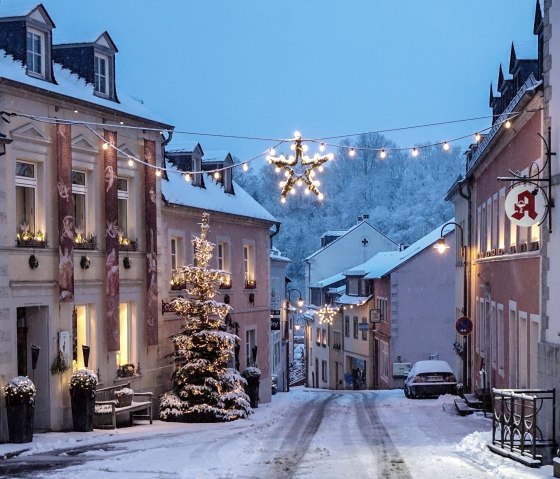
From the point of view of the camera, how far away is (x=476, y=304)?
28.7 meters

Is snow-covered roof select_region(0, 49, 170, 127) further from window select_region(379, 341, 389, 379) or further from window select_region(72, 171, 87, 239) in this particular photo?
window select_region(379, 341, 389, 379)

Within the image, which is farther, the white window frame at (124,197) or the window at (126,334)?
the white window frame at (124,197)

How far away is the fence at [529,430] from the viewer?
41.5 feet

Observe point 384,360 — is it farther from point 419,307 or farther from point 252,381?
point 252,381

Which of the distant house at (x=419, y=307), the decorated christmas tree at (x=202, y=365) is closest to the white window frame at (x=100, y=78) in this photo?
the decorated christmas tree at (x=202, y=365)

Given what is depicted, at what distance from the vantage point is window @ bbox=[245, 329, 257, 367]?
31.4 meters

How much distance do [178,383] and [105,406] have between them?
3363mm

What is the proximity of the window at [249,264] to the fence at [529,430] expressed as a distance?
17.9 metres

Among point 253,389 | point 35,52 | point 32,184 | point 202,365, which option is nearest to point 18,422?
point 32,184

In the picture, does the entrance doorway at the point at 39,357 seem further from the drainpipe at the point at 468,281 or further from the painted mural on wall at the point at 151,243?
the drainpipe at the point at 468,281

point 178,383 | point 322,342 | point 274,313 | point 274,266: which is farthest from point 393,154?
point 178,383

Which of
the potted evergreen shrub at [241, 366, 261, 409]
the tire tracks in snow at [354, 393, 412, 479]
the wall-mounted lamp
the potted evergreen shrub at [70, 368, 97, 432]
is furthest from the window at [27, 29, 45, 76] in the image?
the potted evergreen shrub at [241, 366, 261, 409]

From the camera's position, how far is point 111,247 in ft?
67.8

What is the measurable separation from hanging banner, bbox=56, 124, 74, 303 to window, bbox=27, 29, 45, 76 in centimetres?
126
